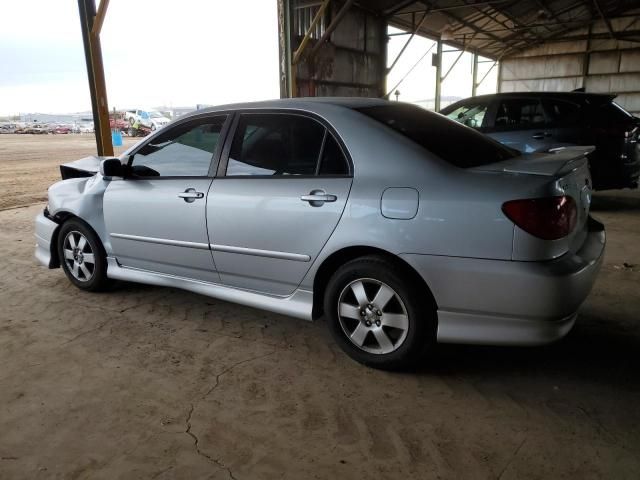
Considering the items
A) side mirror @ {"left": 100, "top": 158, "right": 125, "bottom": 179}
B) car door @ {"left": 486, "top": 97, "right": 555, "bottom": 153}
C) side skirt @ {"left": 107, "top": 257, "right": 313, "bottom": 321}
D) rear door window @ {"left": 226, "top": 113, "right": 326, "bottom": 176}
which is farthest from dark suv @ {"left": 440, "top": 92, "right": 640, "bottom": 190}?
side mirror @ {"left": 100, "top": 158, "right": 125, "bottom": 179}

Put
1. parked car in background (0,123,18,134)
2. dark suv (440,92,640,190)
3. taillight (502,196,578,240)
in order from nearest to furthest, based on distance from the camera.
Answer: taillight (502,196,578,240)
dark suv (440,92,640,190)
parked car in background (0,123,18,134)

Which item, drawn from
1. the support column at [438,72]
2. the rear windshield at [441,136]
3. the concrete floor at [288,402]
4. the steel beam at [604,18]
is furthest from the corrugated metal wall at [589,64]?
the concrete floor at [288,402]

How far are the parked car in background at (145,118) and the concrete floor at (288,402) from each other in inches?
1126

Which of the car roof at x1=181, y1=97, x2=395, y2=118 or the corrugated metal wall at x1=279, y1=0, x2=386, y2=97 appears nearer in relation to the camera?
the car roof at x1=181, y1=97, x2=395, y2=118

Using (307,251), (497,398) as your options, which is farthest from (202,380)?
(497,398)

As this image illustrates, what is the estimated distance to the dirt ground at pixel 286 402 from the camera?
192 centimetres

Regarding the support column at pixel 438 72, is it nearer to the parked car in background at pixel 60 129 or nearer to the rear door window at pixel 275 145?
the rear door window at pixel 275 145

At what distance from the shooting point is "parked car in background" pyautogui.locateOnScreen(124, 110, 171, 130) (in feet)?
97.7

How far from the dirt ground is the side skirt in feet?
0.74

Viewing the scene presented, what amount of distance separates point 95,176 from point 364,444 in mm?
2813

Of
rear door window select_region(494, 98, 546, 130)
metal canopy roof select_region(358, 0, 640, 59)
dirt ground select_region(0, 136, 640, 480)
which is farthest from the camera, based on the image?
metal canopy roof select_region(358, 0, 640, 59)

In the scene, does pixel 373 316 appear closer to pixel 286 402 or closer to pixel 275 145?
pixel 286 402

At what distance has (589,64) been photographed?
2002cm

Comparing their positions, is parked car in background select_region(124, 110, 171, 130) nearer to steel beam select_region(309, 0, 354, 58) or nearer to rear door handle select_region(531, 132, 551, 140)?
steel beam select_region(309, 0, 354, 58)
